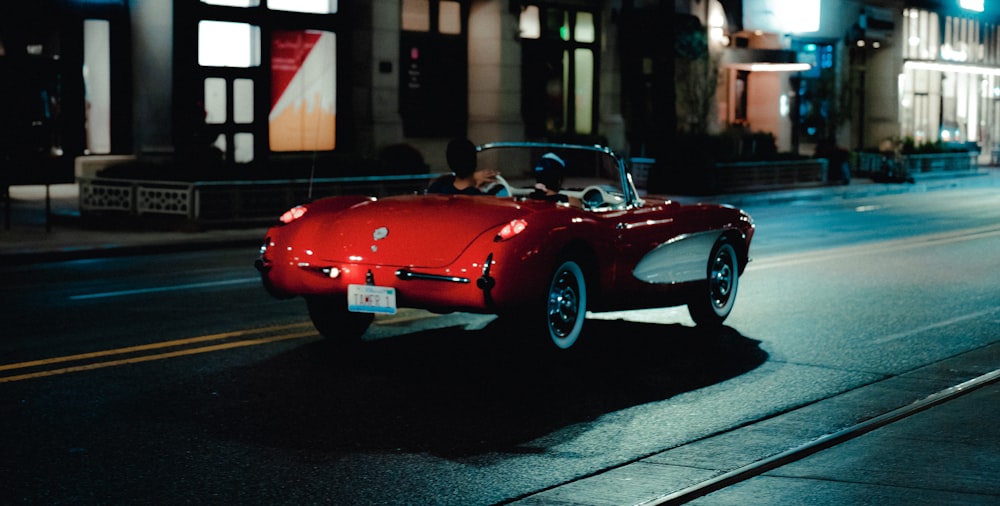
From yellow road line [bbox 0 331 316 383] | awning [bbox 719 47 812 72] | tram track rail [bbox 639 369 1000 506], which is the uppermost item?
awning [bbox 719 47 812 72]

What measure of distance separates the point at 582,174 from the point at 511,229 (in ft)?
7.07

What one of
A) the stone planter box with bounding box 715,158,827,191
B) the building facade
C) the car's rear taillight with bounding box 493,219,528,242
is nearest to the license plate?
the car's rear taillight with bounding box 493,219,528,242

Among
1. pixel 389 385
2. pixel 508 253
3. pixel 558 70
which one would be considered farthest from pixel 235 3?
pixel 389 385

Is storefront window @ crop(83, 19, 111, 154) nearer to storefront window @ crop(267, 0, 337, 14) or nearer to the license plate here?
storefront window @ crop(267, 0, 337, 14)

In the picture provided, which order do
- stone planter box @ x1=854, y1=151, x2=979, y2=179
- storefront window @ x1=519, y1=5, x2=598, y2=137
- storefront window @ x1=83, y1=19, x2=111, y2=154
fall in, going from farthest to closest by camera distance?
stone planter box @ x1=854, y1=151, x2=979, y2=179, storefront window @ x1=519, y1=5, x2=598, y2=137, storefront window @ x1=83, y1=19, x2=111, y2=154

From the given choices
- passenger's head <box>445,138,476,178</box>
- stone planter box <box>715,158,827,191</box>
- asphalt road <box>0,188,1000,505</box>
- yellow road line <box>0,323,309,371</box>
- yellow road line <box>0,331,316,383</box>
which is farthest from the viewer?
stone planter box <box>715,158,827,191</box>

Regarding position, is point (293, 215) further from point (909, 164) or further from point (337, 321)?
point (909, 164)

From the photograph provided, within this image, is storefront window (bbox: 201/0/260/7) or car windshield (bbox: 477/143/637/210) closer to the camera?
car windshield (bbox: 477/143/637/210)

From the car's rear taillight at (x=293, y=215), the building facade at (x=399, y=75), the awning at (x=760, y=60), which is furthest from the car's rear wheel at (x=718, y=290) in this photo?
the awning at (x=760, y=60)

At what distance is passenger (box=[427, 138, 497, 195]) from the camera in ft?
32.2

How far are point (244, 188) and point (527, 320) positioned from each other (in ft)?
43.3

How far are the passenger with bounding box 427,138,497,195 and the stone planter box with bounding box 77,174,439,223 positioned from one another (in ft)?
35.3

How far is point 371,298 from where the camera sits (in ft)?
28.7

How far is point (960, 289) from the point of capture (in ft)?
44.3
